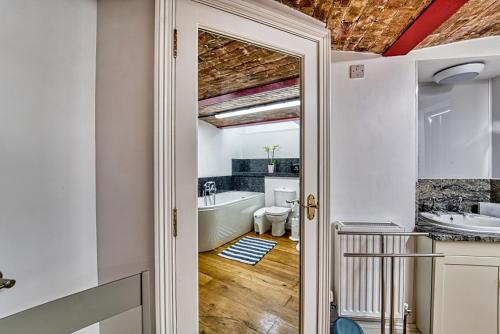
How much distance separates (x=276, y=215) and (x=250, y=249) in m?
0.47

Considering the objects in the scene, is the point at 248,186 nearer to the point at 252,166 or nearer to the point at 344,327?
the point at 252,166

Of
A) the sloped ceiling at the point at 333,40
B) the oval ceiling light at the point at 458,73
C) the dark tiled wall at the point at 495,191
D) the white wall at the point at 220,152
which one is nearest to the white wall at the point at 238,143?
the white wall at the point at 220,152

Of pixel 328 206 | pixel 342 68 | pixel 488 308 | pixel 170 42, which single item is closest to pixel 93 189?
pixel 170 42

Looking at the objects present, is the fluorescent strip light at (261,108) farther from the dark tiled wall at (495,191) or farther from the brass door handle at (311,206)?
the dark tiled wall at (495,191)

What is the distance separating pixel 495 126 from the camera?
1755mm

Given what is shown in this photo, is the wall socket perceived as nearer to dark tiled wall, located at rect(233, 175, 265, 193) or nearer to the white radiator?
the white radiator

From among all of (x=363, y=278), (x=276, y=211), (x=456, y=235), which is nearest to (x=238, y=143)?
(x=276, y=211)

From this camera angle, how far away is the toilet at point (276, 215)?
5.81ft

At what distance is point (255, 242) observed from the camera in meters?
2.12

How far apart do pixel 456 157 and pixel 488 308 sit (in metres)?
1.20

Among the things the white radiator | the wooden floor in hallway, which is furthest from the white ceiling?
the wooden floor in hallway

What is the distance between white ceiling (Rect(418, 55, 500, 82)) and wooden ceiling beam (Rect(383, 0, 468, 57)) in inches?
11.4

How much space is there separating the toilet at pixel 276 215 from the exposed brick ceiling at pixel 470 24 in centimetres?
153

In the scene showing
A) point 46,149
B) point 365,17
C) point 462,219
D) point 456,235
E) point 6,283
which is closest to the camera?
point 6,283
